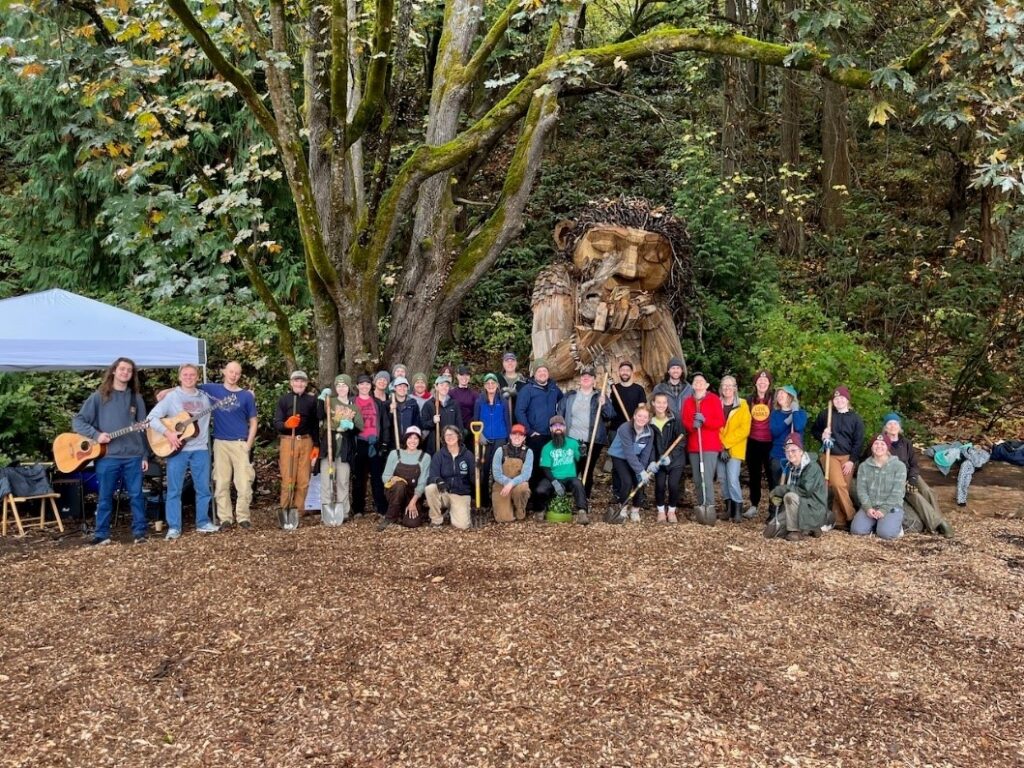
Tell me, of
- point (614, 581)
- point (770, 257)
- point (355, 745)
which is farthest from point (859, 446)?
point (770, 257)

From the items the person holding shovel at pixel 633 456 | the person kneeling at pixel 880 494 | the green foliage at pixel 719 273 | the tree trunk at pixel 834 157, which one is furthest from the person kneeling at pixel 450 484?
the tree trunk at pixel 834 157

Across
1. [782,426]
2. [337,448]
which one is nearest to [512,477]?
[337,448]

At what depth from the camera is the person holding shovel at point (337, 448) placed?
24.1 feet

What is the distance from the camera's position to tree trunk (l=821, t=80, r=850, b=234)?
14.4 m

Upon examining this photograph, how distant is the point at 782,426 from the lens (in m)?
7.64

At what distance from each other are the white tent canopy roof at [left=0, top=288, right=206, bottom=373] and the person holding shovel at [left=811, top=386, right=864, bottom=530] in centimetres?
612

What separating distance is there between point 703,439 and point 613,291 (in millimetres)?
A: 2471

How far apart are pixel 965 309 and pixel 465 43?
9.53 m

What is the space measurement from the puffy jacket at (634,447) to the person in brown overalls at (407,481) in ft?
5.84

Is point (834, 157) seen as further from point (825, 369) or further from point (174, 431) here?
point (174, 431)

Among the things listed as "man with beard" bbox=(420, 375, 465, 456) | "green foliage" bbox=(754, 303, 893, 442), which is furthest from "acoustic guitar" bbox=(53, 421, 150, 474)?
"green foliage" bbox=(754, 303, 893, 442)

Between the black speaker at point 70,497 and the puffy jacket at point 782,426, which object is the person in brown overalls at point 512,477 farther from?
the black speaker at point 70,497

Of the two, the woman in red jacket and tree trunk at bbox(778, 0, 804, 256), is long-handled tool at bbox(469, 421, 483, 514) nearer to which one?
the woman in red jacket

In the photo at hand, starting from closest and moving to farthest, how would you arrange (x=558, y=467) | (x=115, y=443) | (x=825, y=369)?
(x=115, y=443) < (x=558, y=467) < (x=825, y=369)
